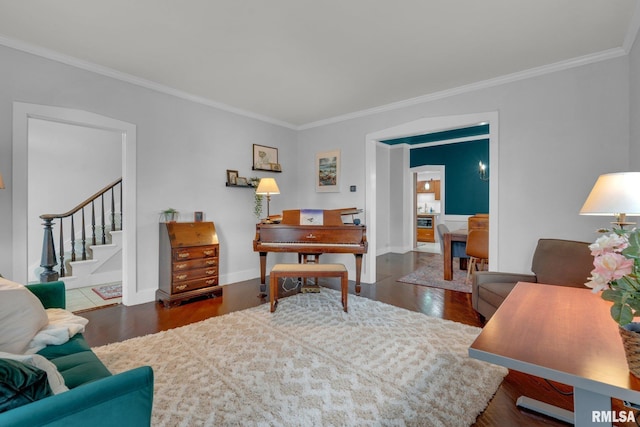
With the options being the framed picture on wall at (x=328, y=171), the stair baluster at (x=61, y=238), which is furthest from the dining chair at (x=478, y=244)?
the stair baluster at (x=61, y=238)

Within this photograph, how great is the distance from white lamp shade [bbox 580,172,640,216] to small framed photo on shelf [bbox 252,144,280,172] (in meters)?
4.10

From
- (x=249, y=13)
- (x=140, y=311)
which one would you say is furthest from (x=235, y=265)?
(x=249, y=13)

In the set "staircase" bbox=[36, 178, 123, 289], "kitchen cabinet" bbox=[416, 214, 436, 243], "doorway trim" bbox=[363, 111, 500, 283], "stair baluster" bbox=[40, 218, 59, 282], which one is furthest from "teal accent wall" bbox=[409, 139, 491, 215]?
"stair baluster" bbox=[40, 218, 59, 282]

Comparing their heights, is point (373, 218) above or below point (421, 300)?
above

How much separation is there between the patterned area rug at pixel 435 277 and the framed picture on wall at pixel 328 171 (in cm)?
188

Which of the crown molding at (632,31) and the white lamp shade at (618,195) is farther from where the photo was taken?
the crown molding at (632,31)

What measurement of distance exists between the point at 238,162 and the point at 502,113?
3.58m

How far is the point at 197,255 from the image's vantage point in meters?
3.71

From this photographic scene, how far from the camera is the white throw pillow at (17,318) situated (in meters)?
1.35

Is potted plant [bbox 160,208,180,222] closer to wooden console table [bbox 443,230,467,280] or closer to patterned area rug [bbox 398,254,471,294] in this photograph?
patterned area rug [bbox 398,254,471,294]

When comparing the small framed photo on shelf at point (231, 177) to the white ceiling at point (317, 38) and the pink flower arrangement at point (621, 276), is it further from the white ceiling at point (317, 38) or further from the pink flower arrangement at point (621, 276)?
the pink flower arrangement at point (621, 276)

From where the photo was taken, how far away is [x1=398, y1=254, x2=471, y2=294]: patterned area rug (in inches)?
173

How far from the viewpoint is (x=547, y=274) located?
274 centimetres

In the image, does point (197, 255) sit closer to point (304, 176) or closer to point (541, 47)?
point (304, 176)
